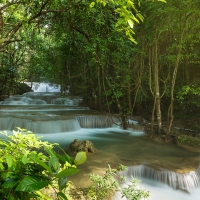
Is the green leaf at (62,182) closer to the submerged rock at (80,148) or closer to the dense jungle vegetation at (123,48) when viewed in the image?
the dense jungle vegetation at (123,48)

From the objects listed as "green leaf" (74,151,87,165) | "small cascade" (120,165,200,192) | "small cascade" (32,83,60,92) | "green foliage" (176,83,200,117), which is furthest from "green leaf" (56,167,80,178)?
"small cascade" (32,83,60,92)

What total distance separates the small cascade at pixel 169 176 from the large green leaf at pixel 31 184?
4151 millimetres

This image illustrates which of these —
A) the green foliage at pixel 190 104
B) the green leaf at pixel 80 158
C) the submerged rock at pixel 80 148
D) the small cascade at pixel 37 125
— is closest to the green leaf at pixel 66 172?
the green leaf at pixel 80 158

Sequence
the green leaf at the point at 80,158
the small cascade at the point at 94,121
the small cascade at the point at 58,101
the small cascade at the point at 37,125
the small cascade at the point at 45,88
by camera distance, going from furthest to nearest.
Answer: the small cascade at the point at 45,88 < the small cascade at the point at 58,101 < the small cascade at the point at 94,121 < the small cascade at the point at 37,125 < the green leaf at the point at 80,158

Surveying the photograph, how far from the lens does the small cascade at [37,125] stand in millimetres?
9281

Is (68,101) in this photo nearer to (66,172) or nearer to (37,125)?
(37,125)

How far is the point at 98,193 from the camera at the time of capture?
2910 millimetres

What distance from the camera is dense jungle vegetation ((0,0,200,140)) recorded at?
5.24m

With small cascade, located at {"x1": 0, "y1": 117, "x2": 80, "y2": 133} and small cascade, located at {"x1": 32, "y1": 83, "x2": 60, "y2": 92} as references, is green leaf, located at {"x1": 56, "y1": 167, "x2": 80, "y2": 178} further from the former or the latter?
small cascade, located at {"x1": 32, "y1": 83, "x2": 60, "y2": 92}

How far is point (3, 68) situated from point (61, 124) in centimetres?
1104

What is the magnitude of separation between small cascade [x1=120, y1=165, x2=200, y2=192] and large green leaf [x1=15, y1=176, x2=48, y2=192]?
415 cm

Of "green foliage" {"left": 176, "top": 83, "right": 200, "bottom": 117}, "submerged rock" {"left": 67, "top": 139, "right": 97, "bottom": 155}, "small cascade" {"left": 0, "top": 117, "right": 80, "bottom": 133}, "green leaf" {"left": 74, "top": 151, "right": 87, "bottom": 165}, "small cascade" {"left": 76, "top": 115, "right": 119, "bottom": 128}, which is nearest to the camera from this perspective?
"green leaf" {"left": 74, "top": 151, "right": 87, "bottom": 165}

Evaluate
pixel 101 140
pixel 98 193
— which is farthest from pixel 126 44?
pixel 98 193

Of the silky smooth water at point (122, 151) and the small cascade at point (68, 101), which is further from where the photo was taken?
the small cascade at point (68, 101)
